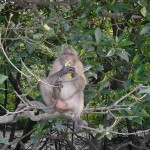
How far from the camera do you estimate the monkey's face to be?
14.0 ft

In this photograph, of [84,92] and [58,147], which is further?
[58,147]

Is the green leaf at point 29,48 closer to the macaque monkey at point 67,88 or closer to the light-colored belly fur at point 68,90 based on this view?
the macaque monkey at point 67,88

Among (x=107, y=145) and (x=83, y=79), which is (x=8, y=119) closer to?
(x=83, y=79)

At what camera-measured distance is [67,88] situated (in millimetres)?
4828

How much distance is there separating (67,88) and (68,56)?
0.60 m

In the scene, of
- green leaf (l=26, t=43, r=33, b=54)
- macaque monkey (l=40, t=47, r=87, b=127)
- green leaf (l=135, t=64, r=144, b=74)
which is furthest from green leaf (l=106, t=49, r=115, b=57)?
green leaf (l=26, t=43, r=33, b=54)

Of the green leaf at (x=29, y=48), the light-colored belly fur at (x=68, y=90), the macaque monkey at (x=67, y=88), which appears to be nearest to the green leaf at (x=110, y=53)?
the macaque monkey at (x=67, y=88)

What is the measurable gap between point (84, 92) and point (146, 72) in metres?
0.83

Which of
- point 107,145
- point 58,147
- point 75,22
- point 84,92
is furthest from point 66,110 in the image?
point 107,145

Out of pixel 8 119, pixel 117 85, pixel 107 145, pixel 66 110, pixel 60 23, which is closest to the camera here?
pixel 8 119

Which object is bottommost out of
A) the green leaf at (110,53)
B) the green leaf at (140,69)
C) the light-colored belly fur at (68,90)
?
the light-colored belly fur at (68,90)

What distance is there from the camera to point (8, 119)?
135 inches

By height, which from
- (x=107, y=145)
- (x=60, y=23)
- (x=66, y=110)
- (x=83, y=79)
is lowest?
(x=107, y=145)

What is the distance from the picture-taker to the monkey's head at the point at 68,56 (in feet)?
14.0
